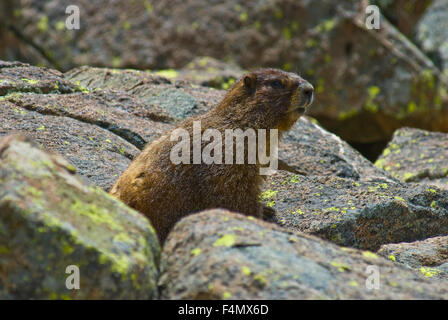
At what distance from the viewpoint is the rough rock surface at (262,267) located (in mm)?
3811

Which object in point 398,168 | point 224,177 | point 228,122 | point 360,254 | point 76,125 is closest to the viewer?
point 360,254

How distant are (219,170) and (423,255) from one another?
2138 mm

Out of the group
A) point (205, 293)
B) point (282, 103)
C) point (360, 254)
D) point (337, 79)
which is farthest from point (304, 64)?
point (205, 293)

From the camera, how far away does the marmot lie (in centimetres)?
601

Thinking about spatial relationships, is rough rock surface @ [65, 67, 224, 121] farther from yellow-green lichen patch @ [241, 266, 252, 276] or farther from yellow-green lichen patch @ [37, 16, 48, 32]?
yellow-green lichen patch @ [241, 266, 252, 276]

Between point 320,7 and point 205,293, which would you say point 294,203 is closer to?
point 205,293

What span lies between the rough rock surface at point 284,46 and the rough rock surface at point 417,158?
287 cm

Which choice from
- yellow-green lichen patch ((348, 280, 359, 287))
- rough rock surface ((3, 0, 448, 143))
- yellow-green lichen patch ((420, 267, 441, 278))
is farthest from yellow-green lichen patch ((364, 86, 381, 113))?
yellow-green lichen patch ((348, 280, 359, 287))

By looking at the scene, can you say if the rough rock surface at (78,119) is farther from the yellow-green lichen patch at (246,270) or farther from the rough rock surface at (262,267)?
the yellow-green lichen patch at (246,270)

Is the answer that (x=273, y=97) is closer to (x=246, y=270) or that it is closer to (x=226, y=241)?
(x=226, y=241)

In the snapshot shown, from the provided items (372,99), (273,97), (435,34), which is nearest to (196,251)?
(273,97)

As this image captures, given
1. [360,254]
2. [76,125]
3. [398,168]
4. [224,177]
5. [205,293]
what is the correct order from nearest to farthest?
[205,293] < [360,254] < [224,177] < [76,125] < [398,168]

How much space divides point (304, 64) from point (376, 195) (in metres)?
7.48

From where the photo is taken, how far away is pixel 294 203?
7.14m
